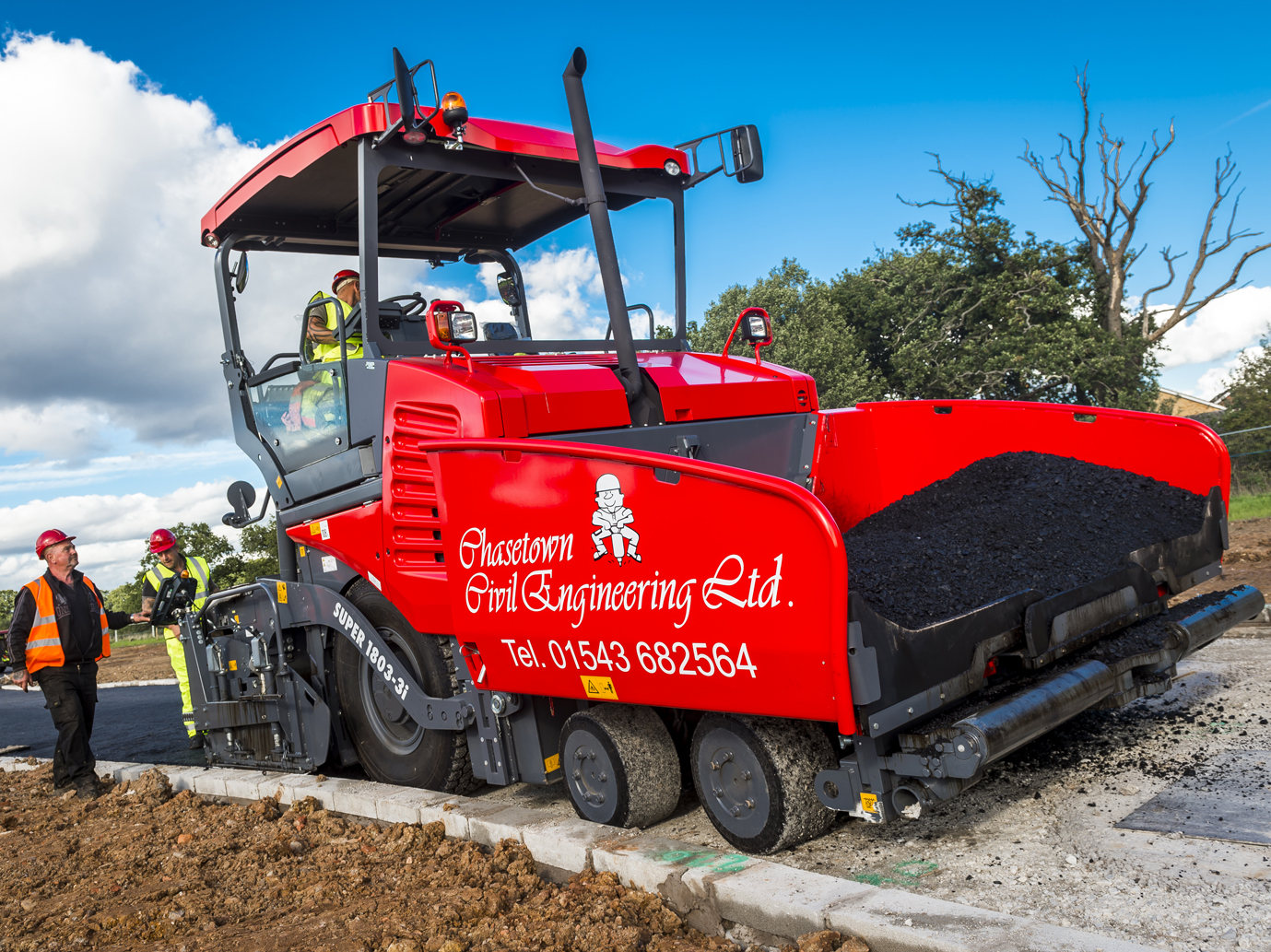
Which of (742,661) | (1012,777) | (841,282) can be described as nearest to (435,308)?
(742,661)

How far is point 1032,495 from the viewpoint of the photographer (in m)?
4.57

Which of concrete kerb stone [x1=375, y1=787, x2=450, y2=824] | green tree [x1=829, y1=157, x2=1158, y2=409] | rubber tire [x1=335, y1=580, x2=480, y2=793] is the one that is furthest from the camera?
green tree [x1=829, y1=157, x2=1158, y2=409]

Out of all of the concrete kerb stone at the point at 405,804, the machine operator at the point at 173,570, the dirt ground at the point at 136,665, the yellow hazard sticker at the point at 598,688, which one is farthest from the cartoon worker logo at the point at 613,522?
the dirt ground at the point at 136,665

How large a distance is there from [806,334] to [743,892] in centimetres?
2846

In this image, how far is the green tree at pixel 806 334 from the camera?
1145 inches

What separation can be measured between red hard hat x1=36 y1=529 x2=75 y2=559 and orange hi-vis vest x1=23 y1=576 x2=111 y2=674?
0.28 meters

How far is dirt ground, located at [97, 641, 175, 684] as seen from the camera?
1582 cm

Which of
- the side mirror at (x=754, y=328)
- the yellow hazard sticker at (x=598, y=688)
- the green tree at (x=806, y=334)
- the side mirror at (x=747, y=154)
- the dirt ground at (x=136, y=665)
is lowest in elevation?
the dirt ground at (x=136, y=665)

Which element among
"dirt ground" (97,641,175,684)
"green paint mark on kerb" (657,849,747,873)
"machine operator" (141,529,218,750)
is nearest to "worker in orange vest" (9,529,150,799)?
"machine operator" (141,529,218,750)

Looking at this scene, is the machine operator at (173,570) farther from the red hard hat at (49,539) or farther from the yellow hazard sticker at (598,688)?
the yellow hazard sticker at (598,688)

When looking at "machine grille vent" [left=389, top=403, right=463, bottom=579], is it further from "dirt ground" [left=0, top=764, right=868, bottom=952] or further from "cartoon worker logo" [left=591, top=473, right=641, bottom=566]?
"dirt ground" [left=0, top=764, right=868, bottom=952]

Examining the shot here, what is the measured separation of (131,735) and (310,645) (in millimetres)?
4848

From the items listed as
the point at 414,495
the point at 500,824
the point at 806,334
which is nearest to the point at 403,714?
the point at 500,824

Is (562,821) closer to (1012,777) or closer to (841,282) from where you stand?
(1012,777)
